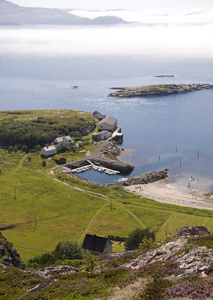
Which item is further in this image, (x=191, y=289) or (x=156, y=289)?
(x=156, y=289)

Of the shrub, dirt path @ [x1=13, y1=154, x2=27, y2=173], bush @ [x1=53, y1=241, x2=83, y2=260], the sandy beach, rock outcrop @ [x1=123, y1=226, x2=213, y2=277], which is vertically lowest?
the sandy beach

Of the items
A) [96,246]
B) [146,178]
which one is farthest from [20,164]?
[96,246]

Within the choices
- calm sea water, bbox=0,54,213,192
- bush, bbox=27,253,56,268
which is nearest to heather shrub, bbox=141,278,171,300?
bush, bbox=27,253,56,268

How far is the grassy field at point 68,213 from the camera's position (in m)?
53.4

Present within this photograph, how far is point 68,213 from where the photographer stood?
2425 inches

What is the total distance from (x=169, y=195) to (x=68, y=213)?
22.5 meters

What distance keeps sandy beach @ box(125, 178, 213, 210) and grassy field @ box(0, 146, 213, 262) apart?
2741mm

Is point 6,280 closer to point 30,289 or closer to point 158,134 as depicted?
point 30,289

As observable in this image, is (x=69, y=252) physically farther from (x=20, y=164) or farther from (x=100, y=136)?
(x=100, y=136)

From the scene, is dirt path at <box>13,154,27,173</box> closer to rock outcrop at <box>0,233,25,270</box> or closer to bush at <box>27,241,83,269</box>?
bush at <box>27,241,83,269</box>

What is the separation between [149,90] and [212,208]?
134640 mm

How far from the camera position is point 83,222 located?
191 ft

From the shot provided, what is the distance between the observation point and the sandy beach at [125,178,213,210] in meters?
68.1

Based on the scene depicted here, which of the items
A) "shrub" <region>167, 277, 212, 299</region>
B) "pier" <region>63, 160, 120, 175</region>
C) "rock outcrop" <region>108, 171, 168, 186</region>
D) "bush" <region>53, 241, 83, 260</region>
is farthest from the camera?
"pier" <region>63, 160, 120, 175</region>
